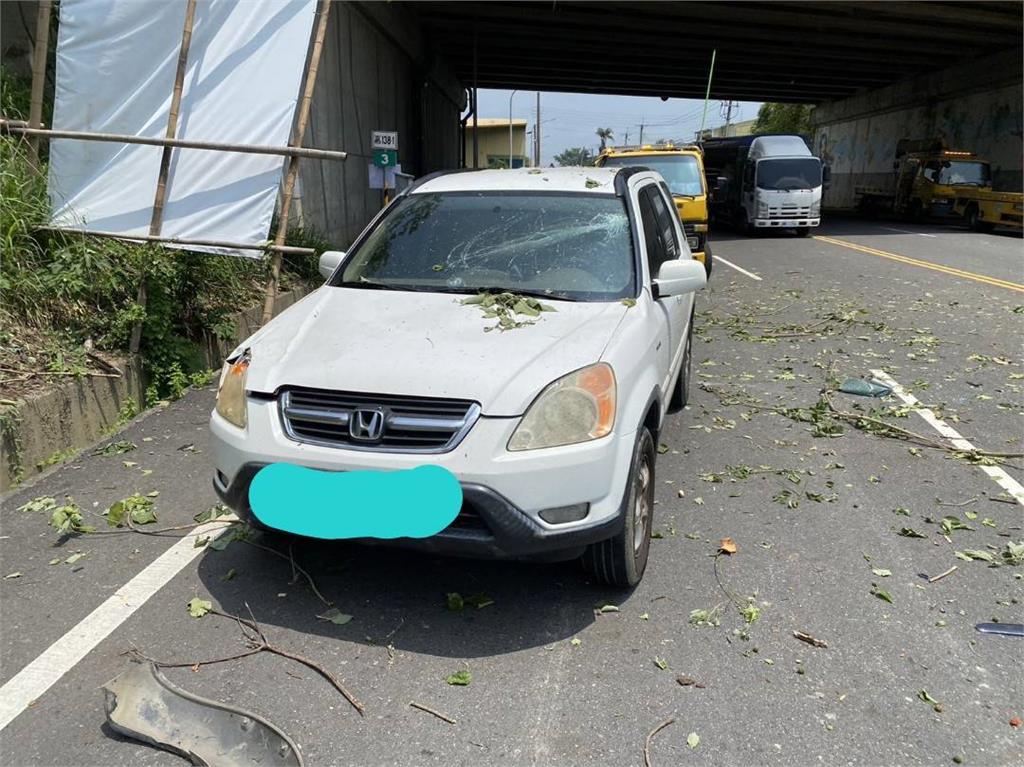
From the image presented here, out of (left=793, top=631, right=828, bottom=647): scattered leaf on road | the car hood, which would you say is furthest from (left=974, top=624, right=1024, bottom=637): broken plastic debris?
the car hood

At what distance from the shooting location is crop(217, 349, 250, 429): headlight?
10.5ft

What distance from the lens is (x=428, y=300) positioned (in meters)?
3.77

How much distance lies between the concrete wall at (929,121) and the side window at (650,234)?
30.2m

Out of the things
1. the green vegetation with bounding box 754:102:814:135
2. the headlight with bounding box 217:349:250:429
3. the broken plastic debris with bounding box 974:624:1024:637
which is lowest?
the broken plastic debris with bounding box 974:624:1024:637

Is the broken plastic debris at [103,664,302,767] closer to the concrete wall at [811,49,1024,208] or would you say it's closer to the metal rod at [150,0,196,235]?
the metal rod at [150,0,196,235]

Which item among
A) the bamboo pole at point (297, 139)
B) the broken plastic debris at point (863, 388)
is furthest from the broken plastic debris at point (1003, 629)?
the bamboo pole at point (297, 139)

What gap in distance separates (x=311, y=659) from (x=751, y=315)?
27.7ft

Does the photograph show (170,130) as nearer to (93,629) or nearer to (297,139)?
(297,139)

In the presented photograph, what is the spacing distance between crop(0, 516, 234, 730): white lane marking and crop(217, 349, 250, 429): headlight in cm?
90

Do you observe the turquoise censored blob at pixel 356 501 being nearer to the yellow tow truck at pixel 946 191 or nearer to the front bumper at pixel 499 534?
the front bumper at pixel 499 534

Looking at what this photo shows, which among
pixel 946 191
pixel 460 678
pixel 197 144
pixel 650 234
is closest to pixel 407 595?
pixel 460 678

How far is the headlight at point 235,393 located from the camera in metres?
3.19

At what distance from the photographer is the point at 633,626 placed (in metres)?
3.17

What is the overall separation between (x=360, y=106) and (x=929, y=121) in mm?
30490
